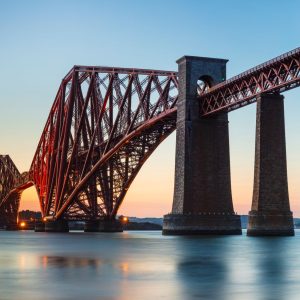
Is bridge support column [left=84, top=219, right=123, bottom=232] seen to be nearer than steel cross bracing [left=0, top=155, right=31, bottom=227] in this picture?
Yes

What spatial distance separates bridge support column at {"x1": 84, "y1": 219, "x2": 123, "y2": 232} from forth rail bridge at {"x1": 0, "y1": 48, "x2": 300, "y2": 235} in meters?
0.15

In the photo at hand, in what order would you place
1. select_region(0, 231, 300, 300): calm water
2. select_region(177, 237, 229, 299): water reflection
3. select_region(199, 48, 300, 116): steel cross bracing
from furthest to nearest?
select_region(199, 48, 300, 116): steel cross bracing
select_region(177, 237, 229, 299): water reflection
select_region(0, 231, 300, 300): calm water

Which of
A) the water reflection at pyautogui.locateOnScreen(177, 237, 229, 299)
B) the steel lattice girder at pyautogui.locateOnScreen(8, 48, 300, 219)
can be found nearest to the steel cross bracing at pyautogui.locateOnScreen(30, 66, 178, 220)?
the steel lattice girder at pyautogui.locateOnScreen(8, 48, 300, 219)

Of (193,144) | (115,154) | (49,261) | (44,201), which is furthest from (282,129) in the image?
(44,201)

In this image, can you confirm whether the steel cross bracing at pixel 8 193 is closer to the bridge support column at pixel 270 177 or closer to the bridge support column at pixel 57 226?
the bridge support column at pixel 57 226

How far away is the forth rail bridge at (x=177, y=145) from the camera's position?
2512 inches

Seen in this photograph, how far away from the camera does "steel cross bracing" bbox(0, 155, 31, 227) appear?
176500mm

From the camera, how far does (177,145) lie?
258 feet

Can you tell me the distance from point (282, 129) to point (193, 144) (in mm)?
14179

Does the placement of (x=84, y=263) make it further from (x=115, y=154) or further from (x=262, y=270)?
(x=115, y=154)

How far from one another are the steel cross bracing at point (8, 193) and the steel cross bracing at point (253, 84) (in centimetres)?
10295

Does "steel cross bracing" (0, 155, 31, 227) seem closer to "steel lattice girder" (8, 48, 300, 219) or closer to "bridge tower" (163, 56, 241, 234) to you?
"steel lattice girder" (8, 48, 300, 219)

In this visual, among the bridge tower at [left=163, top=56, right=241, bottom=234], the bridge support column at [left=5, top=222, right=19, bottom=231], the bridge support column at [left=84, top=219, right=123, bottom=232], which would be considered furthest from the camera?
the bridge support column at [left=5, top=222, right=19, bottom=231]

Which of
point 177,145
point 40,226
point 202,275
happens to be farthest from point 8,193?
point 202,275
